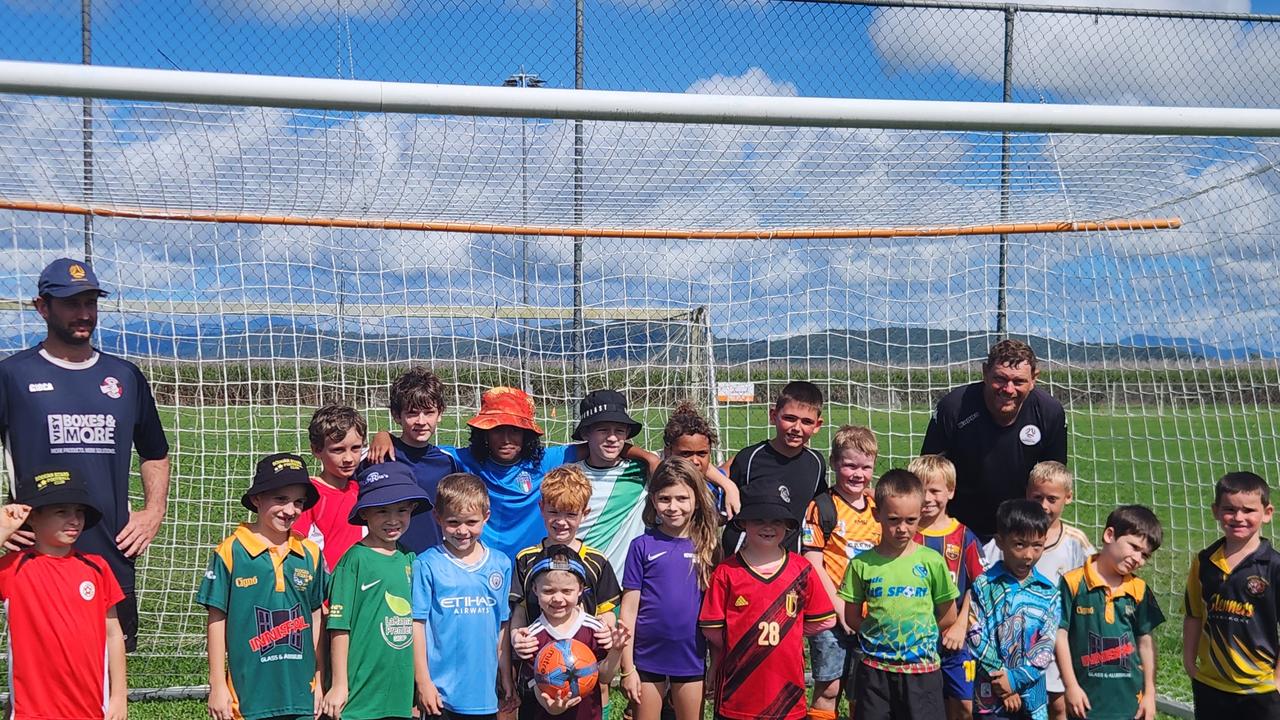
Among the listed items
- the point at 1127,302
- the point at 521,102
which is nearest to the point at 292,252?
the point at 521,102

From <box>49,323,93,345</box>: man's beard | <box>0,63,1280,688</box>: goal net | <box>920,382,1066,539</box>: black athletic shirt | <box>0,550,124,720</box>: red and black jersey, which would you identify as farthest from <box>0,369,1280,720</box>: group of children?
<box>0,63,1280,688</box>: goal net

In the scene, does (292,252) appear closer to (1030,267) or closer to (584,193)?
(584,193)

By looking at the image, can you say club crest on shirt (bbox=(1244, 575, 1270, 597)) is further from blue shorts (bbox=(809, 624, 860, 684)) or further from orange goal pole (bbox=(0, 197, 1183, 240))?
orange goal pole (bbox=(0, 197, 1183, 240))

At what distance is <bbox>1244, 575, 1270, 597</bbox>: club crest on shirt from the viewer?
4043mm

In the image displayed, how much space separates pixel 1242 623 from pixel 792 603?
1.79 metres

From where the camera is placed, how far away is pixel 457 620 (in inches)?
147

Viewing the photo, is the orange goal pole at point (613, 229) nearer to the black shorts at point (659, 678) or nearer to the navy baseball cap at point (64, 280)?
the navy baseball cap at point (64, 280)

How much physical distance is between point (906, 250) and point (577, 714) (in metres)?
4.04

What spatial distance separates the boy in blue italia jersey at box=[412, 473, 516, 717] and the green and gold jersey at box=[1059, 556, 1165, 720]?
7.30 ft

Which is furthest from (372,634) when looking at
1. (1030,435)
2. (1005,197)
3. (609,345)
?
(1005,197)

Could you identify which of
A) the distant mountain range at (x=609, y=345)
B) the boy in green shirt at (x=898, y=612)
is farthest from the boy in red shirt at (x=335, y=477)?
the distant mountain range at (x=609, y=345)

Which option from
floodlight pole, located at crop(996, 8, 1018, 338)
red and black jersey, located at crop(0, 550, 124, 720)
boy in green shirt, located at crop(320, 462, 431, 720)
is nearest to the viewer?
red and black jersey, located at crop(0, 550, 124, 720)

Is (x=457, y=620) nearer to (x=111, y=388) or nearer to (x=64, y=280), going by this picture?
(x=111, y=388)

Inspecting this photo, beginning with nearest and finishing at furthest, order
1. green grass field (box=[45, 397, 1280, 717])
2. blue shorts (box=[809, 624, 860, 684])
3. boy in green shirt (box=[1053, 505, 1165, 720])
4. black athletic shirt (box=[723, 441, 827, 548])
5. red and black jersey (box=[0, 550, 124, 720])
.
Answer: red and black jersey (box=[0, 550, 124, 720]) < boy in green shirt (box=[1053, 505, 1165, 720]) < blue shorts (box=[809, 624, 860, 684]) < black athletic shirt (box=[723, 441, 827, 548]) < green grass field (box=[45, 397, 1280, 717])
